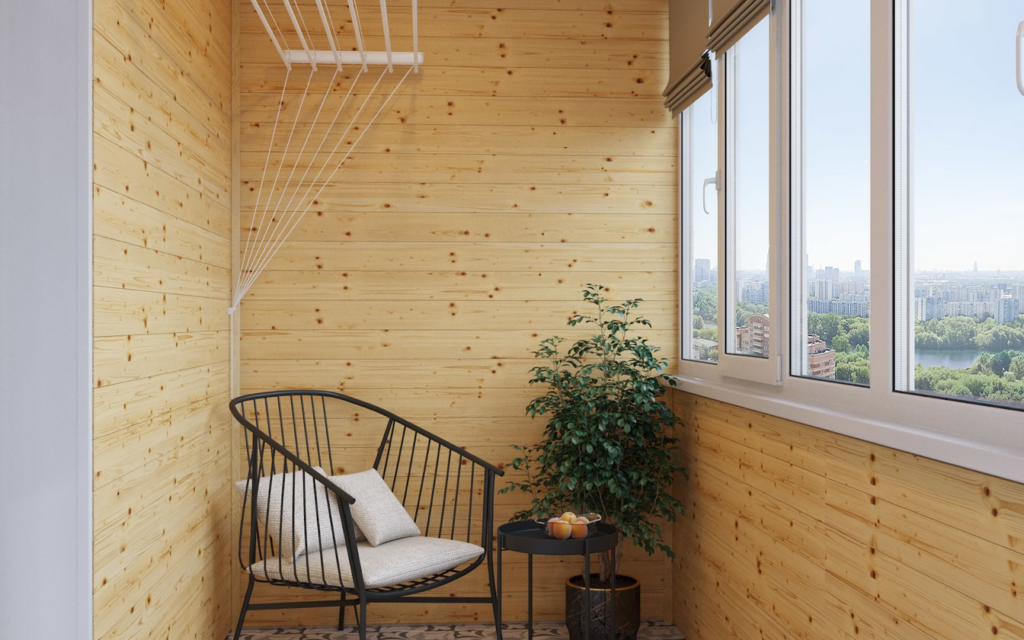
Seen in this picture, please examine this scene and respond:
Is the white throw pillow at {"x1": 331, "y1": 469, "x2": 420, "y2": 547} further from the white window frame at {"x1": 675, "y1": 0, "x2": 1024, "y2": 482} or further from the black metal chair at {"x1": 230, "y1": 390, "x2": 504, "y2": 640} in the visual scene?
the white window frame at {"x1": 675, "y1": 0, "x2": 1024, "y2": 482}

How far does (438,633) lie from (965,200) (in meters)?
2.60

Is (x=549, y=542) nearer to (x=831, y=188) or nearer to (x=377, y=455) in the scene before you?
(x=377, y=455)

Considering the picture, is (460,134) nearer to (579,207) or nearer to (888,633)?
(579,207)

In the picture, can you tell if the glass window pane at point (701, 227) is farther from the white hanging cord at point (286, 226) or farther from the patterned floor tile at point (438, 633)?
the white hanging cord at point (286, 226)

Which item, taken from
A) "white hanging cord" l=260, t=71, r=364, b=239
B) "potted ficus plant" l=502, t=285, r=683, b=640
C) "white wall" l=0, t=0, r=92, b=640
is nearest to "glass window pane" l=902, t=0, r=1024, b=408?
"potted ficus plant" l=502, t=285, r=683, b=640

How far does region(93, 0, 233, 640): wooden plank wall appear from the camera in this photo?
2.05 m

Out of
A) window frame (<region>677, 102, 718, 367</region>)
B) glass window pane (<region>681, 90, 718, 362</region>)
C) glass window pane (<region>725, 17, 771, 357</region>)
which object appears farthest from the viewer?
window frame (<region>677, 102, 718, 367</region>)

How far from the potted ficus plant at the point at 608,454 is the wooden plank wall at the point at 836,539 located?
16cm

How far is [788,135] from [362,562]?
A: 1925mm

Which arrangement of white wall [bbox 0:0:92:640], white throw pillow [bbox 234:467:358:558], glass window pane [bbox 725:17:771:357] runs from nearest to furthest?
white wall [bbox 0:0:92:640], glass window pane [bbox 725:17:771:357], white throw pillow [bbox 234:467:358:558]

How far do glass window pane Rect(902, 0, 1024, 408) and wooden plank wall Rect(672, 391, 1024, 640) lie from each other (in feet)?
0.75

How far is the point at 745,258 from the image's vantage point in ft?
9.16

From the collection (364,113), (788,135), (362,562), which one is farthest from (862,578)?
(364,113)

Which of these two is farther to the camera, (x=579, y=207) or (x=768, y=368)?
(x=579, y=207)
